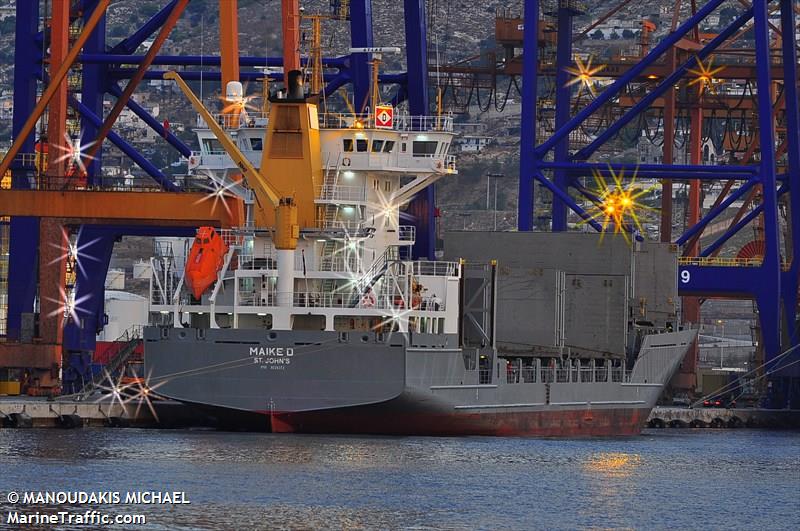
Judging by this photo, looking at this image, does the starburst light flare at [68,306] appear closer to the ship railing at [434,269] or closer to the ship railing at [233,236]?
the ship railing at [233,236]

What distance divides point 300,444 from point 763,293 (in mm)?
25447

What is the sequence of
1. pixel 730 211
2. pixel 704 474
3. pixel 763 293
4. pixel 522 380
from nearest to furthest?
1. pixel 704 474
2. pixel 522 380
3. pixel 763 293
4. pixel 730 211

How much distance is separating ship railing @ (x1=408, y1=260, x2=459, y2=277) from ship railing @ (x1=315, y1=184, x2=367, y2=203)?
2.29m

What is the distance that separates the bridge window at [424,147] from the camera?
62.4m

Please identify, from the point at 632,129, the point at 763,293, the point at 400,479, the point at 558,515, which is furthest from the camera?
the point at 632,129

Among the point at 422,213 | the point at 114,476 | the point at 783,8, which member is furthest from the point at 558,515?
the point at 783,8

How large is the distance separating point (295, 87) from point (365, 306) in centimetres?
621

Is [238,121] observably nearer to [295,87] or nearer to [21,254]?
[295,87]

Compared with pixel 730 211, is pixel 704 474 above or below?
below

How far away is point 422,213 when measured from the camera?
72.8 meters

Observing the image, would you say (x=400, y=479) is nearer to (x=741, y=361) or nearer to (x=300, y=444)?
(x=300, y=444)

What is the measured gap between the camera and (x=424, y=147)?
2461 inches

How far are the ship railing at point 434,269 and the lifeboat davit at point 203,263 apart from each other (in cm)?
496

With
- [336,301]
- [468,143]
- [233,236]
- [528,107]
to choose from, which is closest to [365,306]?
[336,301]
